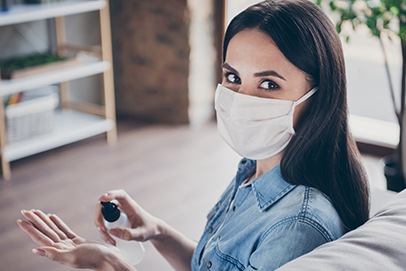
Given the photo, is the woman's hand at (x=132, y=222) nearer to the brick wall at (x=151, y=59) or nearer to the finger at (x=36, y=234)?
the finger at (x=36, y=234)

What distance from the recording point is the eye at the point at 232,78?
121 cm

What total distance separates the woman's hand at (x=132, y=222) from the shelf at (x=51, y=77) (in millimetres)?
1875

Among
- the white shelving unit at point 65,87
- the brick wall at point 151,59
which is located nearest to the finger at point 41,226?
the white shelving unit at point 65,87

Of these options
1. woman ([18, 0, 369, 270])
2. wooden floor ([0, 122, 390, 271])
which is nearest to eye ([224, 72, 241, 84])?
woman ([18, 0, 369, 270])

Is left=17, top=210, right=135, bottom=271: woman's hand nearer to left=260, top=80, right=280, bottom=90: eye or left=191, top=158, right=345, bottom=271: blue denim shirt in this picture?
left=191, top=158, right=345, bottom=271: blue denim shirt

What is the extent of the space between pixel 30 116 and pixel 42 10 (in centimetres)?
57

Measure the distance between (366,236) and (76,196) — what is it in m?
2.24

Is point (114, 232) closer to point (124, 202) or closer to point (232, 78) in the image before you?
point (124, 202)

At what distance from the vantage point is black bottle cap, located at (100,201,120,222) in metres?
1.34

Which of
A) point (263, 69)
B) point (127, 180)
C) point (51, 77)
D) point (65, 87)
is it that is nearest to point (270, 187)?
point (263, 69)

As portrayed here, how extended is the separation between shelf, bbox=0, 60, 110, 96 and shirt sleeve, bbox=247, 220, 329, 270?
2.35m

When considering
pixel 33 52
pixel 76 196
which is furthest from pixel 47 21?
pixel 76 196

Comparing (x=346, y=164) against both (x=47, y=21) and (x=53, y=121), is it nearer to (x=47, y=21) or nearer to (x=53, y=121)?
(x=53, y=121)

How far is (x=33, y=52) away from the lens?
366 cm
